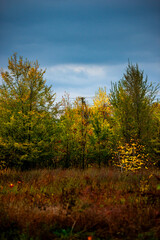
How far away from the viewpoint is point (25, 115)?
1040 cm

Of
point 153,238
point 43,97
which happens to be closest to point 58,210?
point 153,238

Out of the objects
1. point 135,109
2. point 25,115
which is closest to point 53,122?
point 25,115

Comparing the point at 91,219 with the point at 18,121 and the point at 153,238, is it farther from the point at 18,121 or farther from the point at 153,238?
the point at 18,121

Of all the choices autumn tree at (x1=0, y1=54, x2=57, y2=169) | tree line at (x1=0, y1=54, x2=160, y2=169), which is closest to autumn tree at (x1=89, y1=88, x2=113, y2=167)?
tree line at (x1=0, y1=54, x2=160, y2=169)

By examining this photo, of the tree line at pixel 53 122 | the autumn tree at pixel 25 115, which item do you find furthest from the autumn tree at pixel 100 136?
the autumn tree at pixel 25 115

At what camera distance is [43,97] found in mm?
11766

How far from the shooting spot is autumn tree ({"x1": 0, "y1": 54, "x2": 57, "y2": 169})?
10.6 meters

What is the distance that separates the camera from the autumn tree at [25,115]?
10.6m

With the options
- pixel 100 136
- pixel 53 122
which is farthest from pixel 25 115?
pixel 100 136

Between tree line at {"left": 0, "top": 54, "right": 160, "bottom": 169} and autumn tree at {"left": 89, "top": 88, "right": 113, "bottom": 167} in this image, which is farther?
autumn tree at {"left": 89, "top": 88, "right": 113, "bottom": 167}

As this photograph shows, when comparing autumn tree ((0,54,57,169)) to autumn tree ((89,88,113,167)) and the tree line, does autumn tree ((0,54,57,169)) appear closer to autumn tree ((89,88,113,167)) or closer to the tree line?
the tree line

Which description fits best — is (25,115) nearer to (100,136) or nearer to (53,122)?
(53,122)

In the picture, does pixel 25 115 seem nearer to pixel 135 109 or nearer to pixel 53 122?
pixel 53 122

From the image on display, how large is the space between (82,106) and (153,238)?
11.4 m
